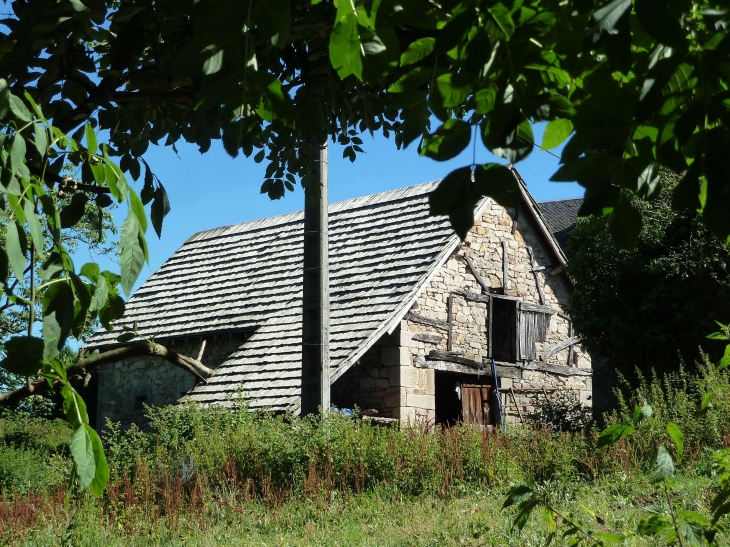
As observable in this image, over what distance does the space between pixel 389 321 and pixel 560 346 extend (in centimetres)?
565

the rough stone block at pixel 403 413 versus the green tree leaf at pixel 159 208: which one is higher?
the green tree leaf at pixel 159 208

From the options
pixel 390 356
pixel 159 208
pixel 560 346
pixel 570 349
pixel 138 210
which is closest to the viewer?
pixel 138 210

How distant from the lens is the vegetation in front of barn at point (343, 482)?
22.5 feet

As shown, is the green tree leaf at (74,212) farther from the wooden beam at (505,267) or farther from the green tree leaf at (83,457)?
the wooden beam at (505,267)

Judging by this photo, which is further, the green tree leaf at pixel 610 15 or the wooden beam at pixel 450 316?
the wooden beam at pixel 450 316

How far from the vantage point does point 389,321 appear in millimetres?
13266

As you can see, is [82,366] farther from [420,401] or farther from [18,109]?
[420,401]

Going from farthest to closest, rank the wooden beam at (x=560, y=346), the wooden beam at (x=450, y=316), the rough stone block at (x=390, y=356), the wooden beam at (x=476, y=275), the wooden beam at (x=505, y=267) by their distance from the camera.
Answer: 1. the wooden beam at (x=560, y=346)
2. the wooden beam at (x=505, y=267)
3. the wooden beam at (x=476, y=275)
4. the wooden beam at (x=450, y=316)
5. the rough stone block at (x=390, y=356)

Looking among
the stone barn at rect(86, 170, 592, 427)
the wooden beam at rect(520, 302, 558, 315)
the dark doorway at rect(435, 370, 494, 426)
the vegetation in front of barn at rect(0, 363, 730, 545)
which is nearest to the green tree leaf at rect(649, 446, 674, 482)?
the vegetation in front of barn at rect(0, 363, 730, 545)

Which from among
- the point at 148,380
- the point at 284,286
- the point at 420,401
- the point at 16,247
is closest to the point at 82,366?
the point at 16,247

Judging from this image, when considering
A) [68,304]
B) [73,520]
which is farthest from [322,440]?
[68,304]

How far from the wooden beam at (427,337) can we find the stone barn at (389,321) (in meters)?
0.03

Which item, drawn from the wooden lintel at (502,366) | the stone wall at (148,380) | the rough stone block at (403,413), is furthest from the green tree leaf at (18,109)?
the stone wall at (148,380)

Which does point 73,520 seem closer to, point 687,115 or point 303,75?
point 303,75
